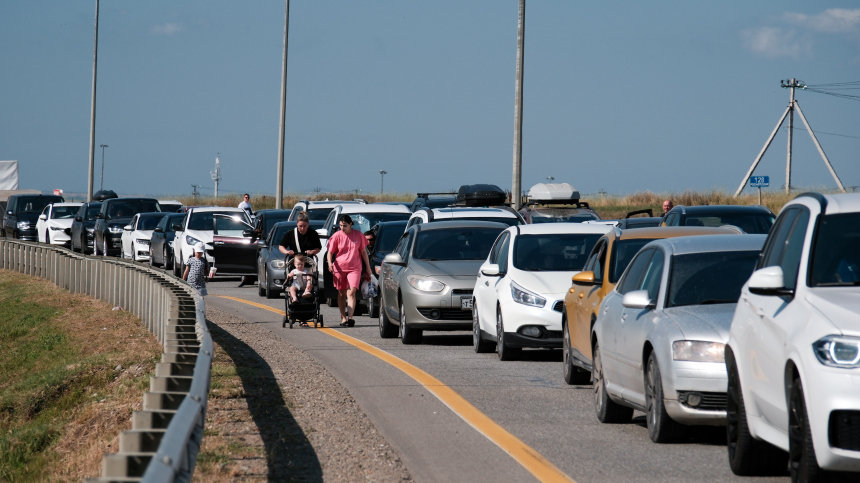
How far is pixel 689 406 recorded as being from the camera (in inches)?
299

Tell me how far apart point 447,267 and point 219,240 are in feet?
43.5

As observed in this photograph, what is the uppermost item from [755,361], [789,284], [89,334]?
[789,284]

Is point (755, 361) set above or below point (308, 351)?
above

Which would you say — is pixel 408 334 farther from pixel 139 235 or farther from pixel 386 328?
pixel 139 235

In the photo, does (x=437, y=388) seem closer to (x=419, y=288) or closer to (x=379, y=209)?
(x=419, y=288)

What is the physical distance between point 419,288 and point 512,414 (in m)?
6.13

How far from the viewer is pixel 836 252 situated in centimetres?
616

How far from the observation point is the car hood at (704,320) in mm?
7637

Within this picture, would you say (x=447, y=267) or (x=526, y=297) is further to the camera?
(x=447, y=267)

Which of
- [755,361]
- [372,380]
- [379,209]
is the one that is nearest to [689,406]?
[755,361]

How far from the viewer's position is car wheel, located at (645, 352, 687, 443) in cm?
784

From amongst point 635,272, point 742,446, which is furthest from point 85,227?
point 742,446

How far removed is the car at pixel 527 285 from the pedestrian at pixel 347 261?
11.8ft

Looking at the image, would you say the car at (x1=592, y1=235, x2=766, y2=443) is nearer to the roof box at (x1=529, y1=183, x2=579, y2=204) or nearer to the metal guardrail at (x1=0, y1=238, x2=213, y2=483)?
the metal guardrail at (x1=0, y1=238, x2=213, y2=483)
